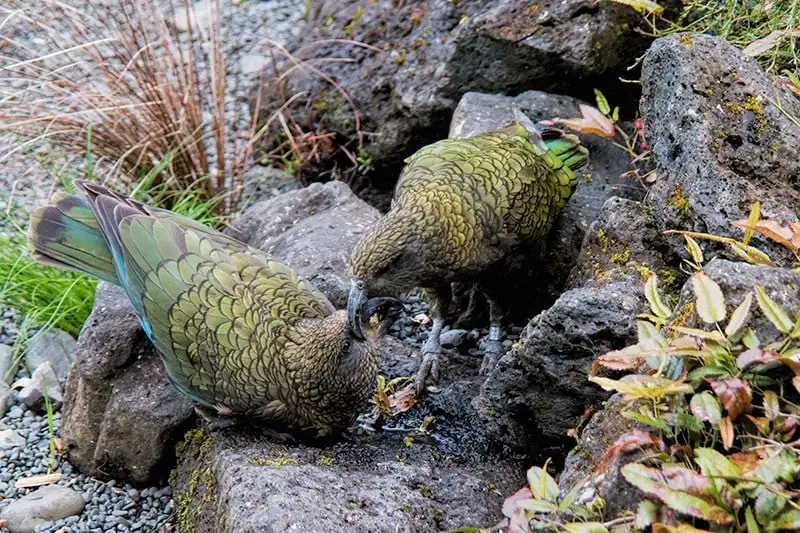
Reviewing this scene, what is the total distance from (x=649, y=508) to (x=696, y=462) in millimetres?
181

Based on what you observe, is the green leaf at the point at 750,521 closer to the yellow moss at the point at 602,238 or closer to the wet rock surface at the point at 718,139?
the wet rock surface at the point at 718,139

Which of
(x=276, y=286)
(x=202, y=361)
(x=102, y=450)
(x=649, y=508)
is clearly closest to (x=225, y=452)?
(x=202, y=361)

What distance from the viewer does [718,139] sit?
12.0ft

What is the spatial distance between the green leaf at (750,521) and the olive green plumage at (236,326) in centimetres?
206

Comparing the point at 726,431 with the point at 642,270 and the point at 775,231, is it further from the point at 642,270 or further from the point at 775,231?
the point at 642,270

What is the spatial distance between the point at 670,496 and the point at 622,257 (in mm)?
1797

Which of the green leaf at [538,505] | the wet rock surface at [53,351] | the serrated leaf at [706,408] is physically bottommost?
the wet rock surface at [53,351]

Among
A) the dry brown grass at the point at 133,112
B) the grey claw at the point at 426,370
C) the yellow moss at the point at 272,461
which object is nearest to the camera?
the yellow moss at the point at 272,461

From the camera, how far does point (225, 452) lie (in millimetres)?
3830

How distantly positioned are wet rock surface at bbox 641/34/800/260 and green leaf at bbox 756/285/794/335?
95 centimetres

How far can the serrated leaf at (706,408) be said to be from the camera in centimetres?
238

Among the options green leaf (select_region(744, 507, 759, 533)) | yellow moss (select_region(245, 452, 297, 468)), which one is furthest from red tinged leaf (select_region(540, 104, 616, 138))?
green leaf (select_region(744, 507, 759, 533))

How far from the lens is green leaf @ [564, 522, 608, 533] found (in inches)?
93.9

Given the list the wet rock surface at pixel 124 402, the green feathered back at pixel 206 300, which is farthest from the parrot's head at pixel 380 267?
the wet rock surface at pixel 124 402
